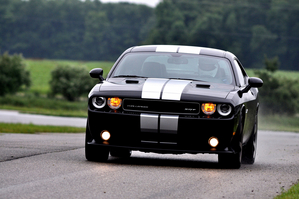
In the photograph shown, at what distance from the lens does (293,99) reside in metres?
62.5

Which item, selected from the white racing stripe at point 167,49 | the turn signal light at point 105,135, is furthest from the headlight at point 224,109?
the white racing stripe at point 167,49

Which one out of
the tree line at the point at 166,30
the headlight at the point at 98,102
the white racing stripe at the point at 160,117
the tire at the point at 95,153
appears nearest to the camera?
the white racing stripe at the point at 160,117

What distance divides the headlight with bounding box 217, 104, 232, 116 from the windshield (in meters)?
0.91

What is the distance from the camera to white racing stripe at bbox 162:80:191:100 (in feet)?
24.7

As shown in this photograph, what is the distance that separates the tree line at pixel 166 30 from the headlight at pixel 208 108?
97705mm

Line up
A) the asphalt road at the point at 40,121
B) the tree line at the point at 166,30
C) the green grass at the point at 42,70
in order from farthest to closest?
the tree line at the point at 166,30 < the green grass at the point at 42,70 < the asphalt road at the point at 40,121

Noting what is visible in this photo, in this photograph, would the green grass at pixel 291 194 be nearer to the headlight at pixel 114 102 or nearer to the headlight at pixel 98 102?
the headlight at pixel 114 102

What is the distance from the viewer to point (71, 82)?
74.1m

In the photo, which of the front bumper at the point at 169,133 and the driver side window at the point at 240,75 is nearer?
the front bumper at the point at 169,133

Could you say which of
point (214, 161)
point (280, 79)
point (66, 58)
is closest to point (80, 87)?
point (280, 79)

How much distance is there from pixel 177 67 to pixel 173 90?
109 centimetres

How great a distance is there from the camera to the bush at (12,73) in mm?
66938

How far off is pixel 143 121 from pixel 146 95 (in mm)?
323

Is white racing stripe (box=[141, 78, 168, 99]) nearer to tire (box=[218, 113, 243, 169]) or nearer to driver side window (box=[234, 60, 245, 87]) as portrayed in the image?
tire (box=[218, 113, 243, 169])
